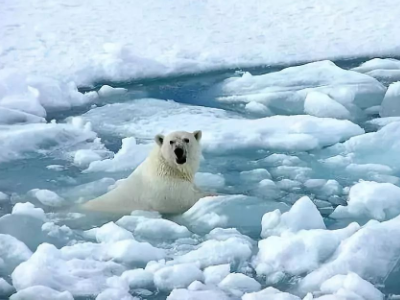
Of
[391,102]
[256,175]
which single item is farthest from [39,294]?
[391,102]

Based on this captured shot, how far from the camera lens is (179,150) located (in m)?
4.68

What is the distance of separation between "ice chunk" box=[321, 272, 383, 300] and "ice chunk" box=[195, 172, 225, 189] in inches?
63.9

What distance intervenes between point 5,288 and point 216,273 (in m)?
0.88

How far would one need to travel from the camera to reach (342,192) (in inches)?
178

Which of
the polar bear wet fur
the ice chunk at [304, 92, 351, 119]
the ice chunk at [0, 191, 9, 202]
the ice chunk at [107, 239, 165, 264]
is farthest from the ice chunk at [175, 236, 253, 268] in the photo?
the ice chunk at [304, 92, 351, 119]

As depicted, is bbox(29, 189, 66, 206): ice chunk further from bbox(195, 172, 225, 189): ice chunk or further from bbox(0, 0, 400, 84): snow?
bbox(0, 0, 400, 84): snow

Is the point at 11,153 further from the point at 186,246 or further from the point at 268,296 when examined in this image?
the point at 268,296

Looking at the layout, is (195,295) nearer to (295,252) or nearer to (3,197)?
(295,252)

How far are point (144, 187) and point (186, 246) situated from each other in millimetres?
904

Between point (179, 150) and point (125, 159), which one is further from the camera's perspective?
point (125, 159)

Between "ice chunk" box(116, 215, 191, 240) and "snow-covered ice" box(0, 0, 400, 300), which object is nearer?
"snow-covered ice" box(0, 0, 400, 300)

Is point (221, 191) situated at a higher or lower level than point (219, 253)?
lower

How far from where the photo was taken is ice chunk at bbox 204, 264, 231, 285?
3.38m

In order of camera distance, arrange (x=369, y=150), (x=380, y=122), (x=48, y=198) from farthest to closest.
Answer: (x=380, y=122)
(x=369, y=150)
(x=48, y=198)
